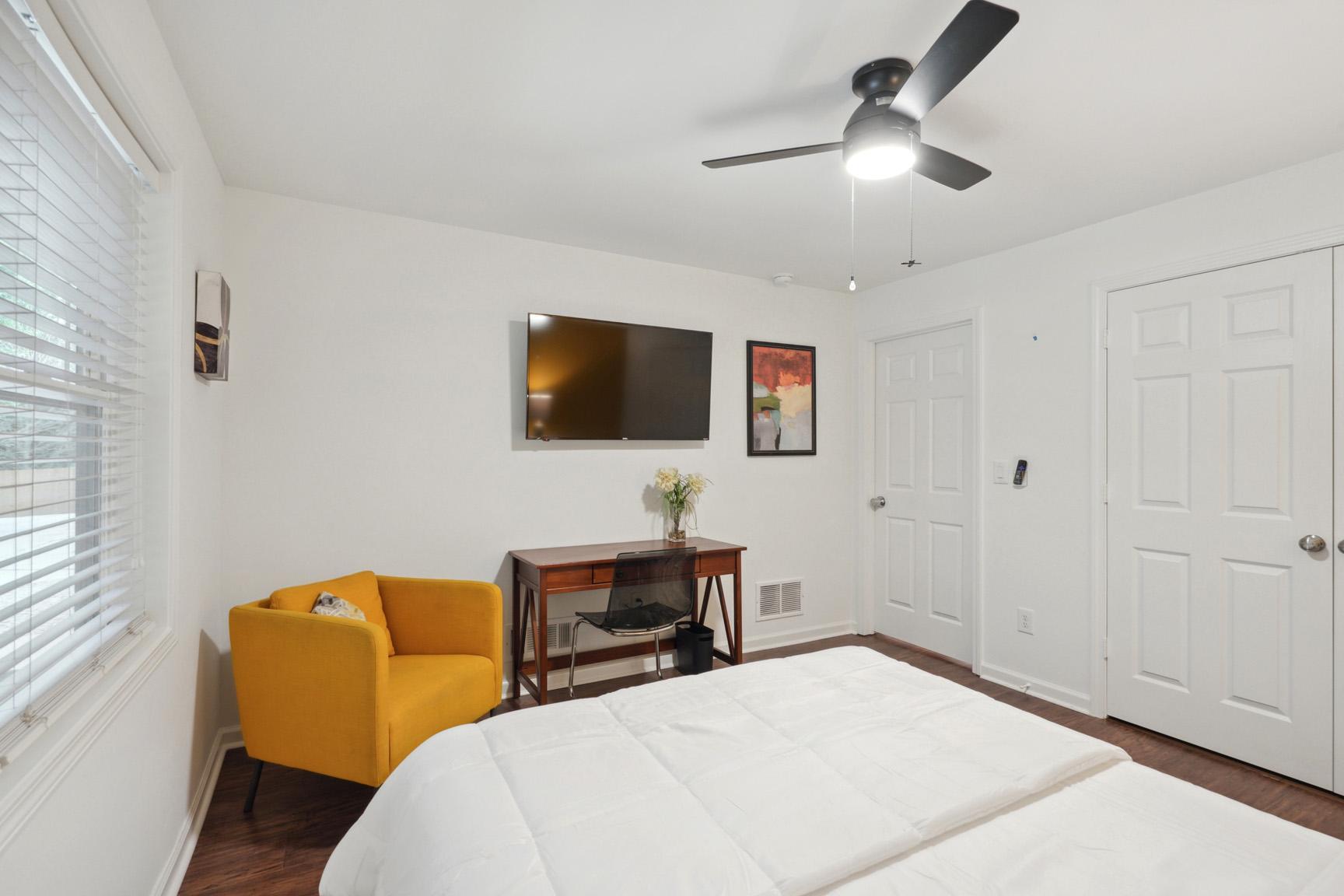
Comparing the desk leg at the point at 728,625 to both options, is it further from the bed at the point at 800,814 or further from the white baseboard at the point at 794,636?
the bed at the point at 800,814

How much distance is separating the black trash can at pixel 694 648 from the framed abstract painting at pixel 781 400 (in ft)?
3.77

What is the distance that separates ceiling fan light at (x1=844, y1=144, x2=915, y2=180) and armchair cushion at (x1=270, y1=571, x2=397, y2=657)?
2356 mm

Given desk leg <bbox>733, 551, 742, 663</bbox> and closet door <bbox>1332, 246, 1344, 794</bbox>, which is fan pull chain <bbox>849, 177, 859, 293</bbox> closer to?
desk leg <bbox>733, 551, 742, 663</bbox>

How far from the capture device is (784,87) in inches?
78.7

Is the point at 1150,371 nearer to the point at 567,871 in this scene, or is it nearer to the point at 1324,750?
the point at 1324,750

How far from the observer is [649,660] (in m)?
3.77

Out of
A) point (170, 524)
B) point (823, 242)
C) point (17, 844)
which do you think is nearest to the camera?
point (17, 844)

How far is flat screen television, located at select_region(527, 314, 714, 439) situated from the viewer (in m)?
3.35

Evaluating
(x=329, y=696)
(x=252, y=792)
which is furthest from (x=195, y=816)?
(x=329, y=696)

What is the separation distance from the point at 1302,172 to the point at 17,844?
4.12 m

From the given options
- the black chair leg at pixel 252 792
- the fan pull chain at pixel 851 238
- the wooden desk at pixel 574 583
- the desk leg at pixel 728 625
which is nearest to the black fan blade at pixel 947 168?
the fan pull chain at pixel 851 238

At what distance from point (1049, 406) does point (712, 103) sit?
2403 millimetres

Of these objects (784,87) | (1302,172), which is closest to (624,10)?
(784,87)

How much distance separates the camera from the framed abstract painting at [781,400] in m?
4.15
